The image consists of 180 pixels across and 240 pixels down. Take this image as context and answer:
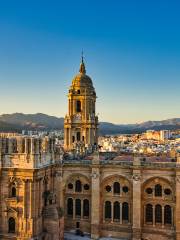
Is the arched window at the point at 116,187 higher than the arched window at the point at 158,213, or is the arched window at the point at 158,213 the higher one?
the arched window at the point at 116,187

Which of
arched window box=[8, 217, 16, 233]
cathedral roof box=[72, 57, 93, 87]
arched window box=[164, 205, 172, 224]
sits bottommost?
arched window box=[8, 217, 16, 233]

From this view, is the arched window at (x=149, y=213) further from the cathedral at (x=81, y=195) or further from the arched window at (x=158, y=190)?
the arched window at (x=158, y=190)

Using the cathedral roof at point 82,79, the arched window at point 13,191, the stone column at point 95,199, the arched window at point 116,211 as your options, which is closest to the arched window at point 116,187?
the arched window at point 116,211

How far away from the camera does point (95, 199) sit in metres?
45.9

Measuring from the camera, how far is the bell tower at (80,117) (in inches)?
2290

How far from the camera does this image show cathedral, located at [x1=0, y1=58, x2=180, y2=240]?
42.7 meters

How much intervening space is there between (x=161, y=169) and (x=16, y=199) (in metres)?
18.5

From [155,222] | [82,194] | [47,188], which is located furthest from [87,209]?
[155,222]

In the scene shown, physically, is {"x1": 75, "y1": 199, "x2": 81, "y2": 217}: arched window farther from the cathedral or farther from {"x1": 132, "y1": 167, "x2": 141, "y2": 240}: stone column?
{"x1": 132, "y1": 167, "x2": 141, "y2": 240}: stone column

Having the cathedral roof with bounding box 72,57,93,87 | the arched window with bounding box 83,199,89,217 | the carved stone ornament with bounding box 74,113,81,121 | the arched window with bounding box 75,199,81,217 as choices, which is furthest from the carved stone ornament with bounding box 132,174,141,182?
the cathedral roof with bounding box 72,57,93,87

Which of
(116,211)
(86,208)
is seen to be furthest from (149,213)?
(86,208)

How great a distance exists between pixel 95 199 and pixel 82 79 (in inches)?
874

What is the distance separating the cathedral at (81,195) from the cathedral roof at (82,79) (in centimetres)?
1497

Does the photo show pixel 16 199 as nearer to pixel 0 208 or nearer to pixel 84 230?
pixel 0 208
